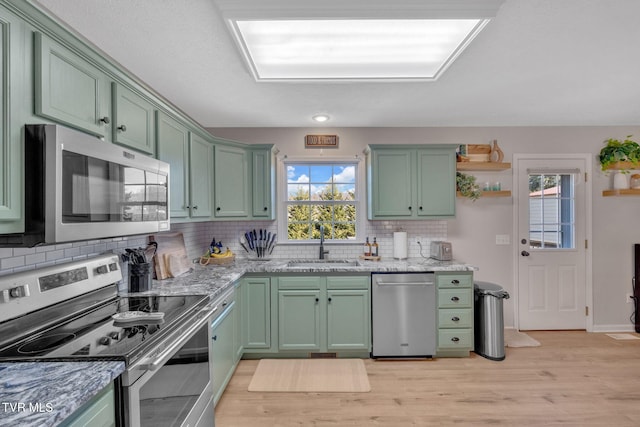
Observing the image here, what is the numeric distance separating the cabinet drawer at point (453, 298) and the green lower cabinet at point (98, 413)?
2.62 meters

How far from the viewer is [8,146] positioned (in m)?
1.02

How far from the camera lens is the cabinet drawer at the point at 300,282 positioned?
2.89 m

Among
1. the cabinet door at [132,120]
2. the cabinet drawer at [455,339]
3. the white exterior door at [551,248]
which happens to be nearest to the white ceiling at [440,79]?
the cabinet door at [132,120]

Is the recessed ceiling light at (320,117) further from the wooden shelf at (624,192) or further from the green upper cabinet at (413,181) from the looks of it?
the wooden shelf at (624,192)

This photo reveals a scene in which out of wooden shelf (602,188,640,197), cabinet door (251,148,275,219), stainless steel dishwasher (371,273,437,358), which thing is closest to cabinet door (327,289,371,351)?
stainless steel dishwasher (371,273,437,358)

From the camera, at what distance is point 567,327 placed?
142 inches

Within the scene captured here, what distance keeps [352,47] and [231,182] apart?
1.81 m

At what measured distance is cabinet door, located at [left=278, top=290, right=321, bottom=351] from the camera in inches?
114

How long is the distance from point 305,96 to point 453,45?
125 centimetres

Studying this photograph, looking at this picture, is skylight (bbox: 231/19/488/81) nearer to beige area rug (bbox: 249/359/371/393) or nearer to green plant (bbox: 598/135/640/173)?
beige area rug (bbox: 249/359/371/393)

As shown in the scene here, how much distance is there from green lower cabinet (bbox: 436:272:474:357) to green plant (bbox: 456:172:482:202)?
1024 millimetres

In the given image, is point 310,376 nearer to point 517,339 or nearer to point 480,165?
point 517,339

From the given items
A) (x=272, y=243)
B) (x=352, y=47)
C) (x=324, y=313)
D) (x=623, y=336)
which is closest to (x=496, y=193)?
(x=623, y=336)

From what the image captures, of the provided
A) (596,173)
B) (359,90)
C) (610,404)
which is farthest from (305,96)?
(596,173)
